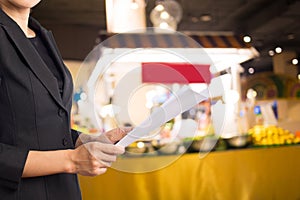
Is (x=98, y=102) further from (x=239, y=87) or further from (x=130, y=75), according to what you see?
(x=239, y=87)

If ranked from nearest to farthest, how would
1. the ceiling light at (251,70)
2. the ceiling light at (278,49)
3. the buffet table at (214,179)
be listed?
the buffet table at (214,179) < the ceiling light at (251,70) < the ceiling light at (278,49)

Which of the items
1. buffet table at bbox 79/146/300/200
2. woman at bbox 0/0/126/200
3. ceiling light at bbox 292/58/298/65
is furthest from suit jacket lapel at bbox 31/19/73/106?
ceiling light at bbox 292/58/298/65

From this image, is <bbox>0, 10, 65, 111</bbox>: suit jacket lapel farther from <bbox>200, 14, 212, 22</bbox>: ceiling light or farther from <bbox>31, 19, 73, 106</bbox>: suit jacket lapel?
<bbox>200, 14, 212, 22</bbox>: ceiling light

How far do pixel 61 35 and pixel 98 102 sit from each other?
3977 mm

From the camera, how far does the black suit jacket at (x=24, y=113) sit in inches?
21.5

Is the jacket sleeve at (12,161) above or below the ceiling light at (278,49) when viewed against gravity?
above

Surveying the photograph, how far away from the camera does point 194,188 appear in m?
2.14

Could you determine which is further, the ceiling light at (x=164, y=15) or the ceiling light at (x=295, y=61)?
the ceiling light at (x=295, y=61)

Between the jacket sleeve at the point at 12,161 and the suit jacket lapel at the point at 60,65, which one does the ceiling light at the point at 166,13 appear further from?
the jacket sleeve at the point at 12,161

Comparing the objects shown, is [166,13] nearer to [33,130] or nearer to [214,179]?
[214,179]

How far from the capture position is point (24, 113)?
558mm

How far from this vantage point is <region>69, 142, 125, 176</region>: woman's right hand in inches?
19.8

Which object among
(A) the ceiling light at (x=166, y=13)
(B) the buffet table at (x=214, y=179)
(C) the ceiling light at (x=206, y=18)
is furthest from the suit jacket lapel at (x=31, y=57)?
(C) the ceiling light at (x=206, y=18)

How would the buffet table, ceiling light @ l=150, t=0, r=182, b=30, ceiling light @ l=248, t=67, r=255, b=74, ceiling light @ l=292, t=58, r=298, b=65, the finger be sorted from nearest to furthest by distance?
the finger < the buffet table < ceiling light @ l=150, t=0, r=182, b=30 < ceiling light @ l=248, t=67, r=255, b=74 < ceiling light @ l=292, t=58, r=298, b=65
